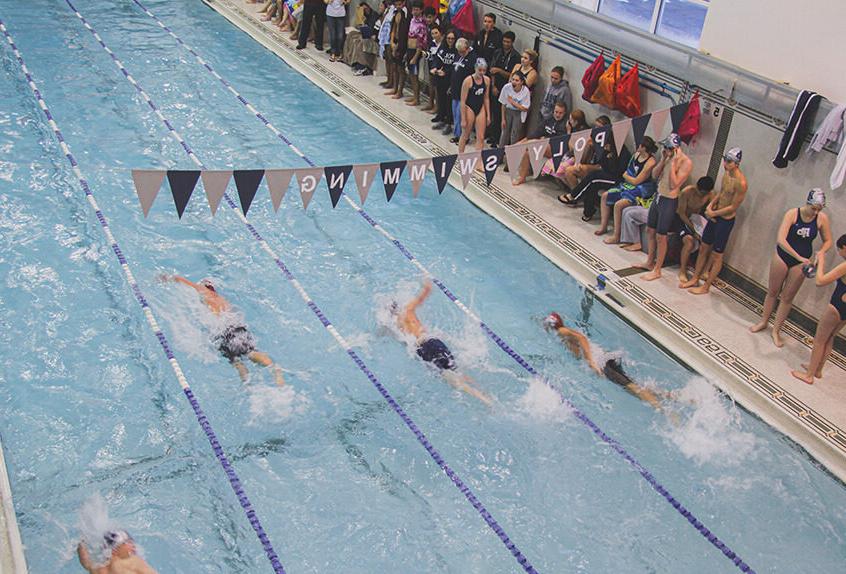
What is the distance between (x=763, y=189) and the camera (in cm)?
682

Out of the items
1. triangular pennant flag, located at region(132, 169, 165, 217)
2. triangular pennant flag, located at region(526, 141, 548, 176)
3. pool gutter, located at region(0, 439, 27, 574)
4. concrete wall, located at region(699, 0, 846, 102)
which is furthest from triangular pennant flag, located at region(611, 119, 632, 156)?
pool gutter, located at region(0, 439, 27, 574)

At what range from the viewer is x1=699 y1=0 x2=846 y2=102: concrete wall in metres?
6.23

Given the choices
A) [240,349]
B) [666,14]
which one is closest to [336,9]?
[666,14]

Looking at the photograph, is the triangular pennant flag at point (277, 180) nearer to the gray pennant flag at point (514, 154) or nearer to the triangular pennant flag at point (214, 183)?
the triangular pennant flag at point (214, 183)

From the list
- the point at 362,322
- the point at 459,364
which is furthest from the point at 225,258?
the point at 459,364

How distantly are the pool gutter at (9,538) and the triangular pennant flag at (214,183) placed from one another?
2188 mm

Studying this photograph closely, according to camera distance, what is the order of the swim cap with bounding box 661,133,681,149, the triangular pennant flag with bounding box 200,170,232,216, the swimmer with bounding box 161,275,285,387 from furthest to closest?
1. the swim cap with bounding box 661,133,681,149
2. the swimmer with bounding box 161,275,285,387
3. the triangular pennant flag with bounding box 200,170,232,216

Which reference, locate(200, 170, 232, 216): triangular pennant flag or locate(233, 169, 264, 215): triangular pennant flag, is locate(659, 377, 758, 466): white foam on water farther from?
locate(200, 170, 232, 216): triangular pennant flag

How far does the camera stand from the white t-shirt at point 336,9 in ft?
39.3

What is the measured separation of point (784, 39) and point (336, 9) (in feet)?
23.9

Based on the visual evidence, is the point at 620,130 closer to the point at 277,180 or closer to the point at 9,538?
the point at 277,180

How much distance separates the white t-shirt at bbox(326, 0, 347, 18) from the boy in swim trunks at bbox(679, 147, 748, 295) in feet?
23.4

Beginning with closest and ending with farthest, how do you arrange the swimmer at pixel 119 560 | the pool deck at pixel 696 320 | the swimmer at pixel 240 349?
1. the swimmer at pixel 119 560
2. the pool deck at pixel 696 320
3. the swimmer at pixel 240 349

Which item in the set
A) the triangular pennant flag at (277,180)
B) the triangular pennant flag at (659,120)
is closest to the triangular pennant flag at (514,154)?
the triangular pennant flag at (659,120)
